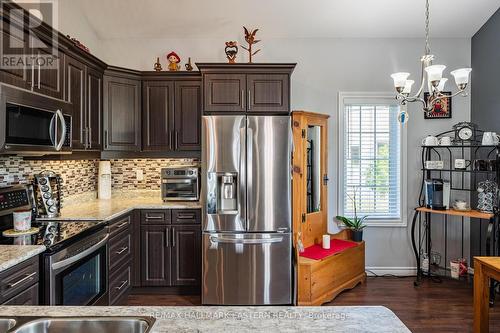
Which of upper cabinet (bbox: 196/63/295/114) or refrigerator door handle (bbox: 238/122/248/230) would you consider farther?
upper cabinet (bbox: 196/63/295/114)

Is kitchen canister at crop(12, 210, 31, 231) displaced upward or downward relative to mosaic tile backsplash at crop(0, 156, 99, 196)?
downward

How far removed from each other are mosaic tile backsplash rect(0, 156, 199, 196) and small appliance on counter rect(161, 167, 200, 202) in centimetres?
41

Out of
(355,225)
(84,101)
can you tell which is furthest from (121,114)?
(355,225)

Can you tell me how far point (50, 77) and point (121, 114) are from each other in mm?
1053

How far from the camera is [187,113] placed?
361cm

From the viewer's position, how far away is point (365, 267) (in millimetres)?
3961

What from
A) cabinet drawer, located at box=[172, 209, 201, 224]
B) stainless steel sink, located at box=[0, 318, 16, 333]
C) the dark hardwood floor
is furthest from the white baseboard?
stainless steel sink, located at box=[0, 318, 16, 333]

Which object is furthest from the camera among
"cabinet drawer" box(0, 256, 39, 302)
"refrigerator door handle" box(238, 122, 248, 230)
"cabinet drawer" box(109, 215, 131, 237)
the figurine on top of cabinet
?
the figurine on top of cabinet

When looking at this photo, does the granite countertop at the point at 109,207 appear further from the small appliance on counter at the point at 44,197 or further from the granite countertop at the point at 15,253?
the granite countertop at the point at 15,253

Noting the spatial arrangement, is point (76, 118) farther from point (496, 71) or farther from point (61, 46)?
point (496, 71)

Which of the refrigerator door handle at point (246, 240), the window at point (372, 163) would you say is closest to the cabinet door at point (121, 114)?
the refrigerator door handle at point (246, 240)

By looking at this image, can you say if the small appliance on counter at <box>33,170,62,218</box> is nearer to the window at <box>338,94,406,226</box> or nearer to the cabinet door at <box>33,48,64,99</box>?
the cabinet door at <box>33,48,64,99</box>

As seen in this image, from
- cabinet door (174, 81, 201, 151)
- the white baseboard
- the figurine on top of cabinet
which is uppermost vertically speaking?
the figurine on top of cabinet

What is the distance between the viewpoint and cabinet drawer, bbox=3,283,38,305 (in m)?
1.63
